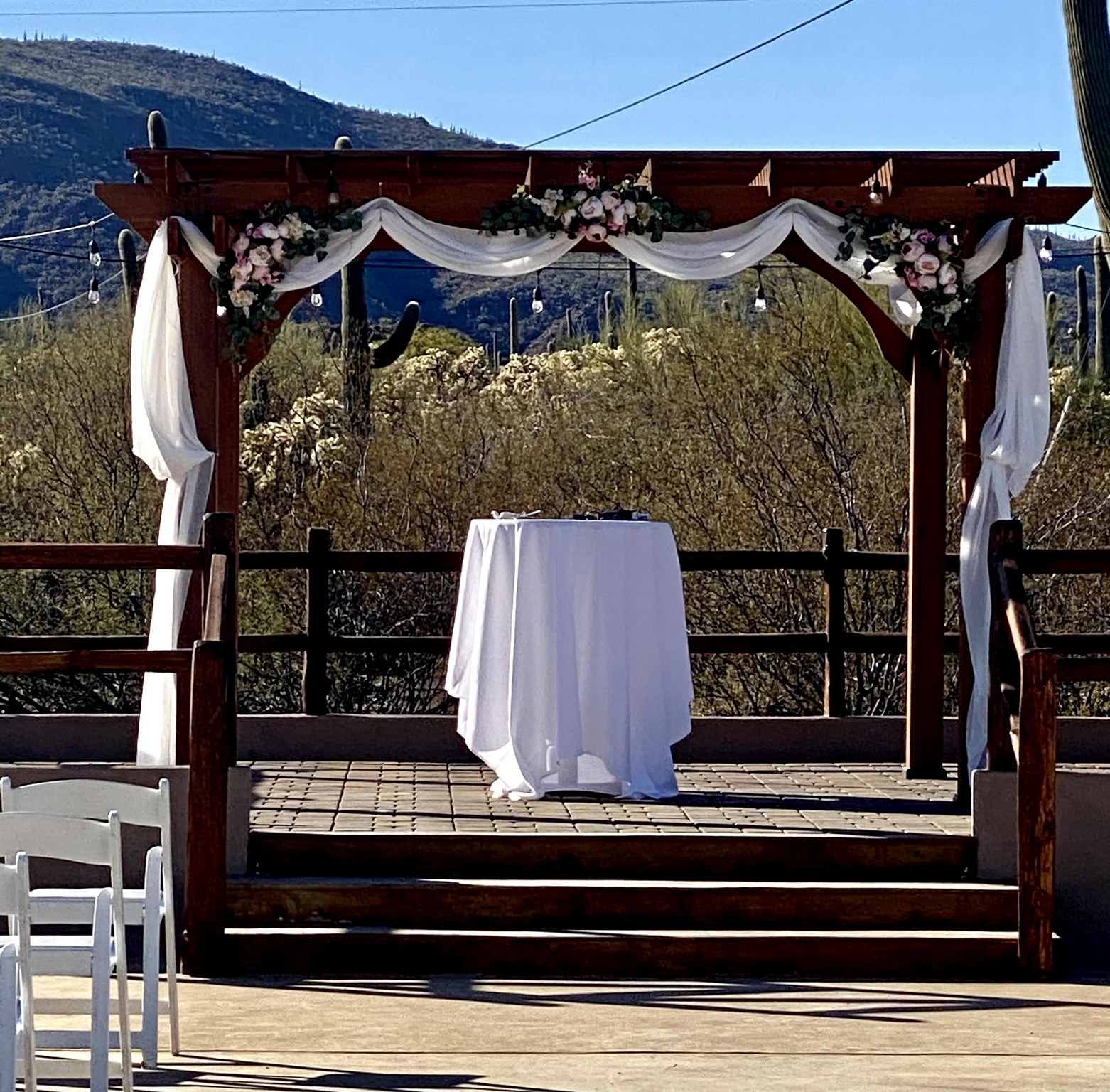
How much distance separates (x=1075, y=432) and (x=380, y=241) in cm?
834

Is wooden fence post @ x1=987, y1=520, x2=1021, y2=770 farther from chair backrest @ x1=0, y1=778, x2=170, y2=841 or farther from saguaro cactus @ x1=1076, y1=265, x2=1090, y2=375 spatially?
saguaro cactus @ x1=1076, y1=265, x2=1090, y2=375

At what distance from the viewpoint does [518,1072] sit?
18.0 feet

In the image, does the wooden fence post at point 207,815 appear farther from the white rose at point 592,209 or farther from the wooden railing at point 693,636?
the wooden railing at point 693,636

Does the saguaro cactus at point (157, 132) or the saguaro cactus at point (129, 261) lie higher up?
the saguaro cactus at point (157, 132)

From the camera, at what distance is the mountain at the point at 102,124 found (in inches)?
2135

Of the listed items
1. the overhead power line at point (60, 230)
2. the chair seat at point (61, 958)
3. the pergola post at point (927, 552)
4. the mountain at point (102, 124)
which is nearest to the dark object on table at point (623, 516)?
the pergola post at point (927, 552)

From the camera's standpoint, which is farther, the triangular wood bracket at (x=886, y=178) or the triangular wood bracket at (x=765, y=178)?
the triangular wood bracket at (x=765, y=178)

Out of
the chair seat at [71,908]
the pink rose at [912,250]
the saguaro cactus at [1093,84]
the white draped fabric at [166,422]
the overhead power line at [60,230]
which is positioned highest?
the overhead power line at [60,230]

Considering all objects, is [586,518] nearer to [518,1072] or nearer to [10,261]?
[518,1072]

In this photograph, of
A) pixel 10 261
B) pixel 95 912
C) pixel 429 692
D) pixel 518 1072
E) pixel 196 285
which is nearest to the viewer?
pixel 95 912

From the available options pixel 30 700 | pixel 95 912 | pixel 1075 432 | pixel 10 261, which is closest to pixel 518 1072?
pixel 95 912

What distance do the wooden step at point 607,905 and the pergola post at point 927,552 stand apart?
2.24 m

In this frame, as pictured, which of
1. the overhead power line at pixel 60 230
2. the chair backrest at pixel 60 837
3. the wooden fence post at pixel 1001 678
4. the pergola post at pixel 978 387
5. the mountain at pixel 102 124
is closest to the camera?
the chair backrest at pixel 60 837

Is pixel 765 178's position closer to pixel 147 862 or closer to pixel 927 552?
pixel 927 552
